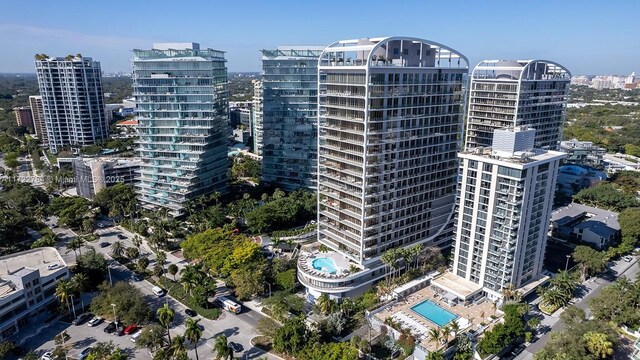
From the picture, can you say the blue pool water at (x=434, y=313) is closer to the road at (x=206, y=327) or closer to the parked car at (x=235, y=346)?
the road at (x=206, y=327)

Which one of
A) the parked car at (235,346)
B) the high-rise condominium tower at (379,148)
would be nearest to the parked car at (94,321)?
the parked car at (235,346)

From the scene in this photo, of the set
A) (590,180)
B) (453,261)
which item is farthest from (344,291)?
(590,180)

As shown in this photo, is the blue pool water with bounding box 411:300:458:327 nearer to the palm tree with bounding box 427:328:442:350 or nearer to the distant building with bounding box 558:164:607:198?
the palm tree with bounding box 427:328:442:350

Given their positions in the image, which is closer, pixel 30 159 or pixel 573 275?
pixel 573 275

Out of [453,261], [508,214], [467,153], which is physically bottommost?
[453,261]

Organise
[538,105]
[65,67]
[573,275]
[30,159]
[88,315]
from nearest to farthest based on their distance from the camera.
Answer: [88,315] → [573,275] → [538,105] → [65,67] → [30,159]

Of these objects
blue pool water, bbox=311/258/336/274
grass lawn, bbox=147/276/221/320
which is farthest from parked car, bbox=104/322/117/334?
blue pool water, bbox=311/258/336/274

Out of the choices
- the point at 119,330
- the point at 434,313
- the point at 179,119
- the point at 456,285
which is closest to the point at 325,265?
the point at 434,313

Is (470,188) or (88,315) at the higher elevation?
(470,188)

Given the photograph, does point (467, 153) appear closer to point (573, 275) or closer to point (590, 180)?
point (573, 275)
